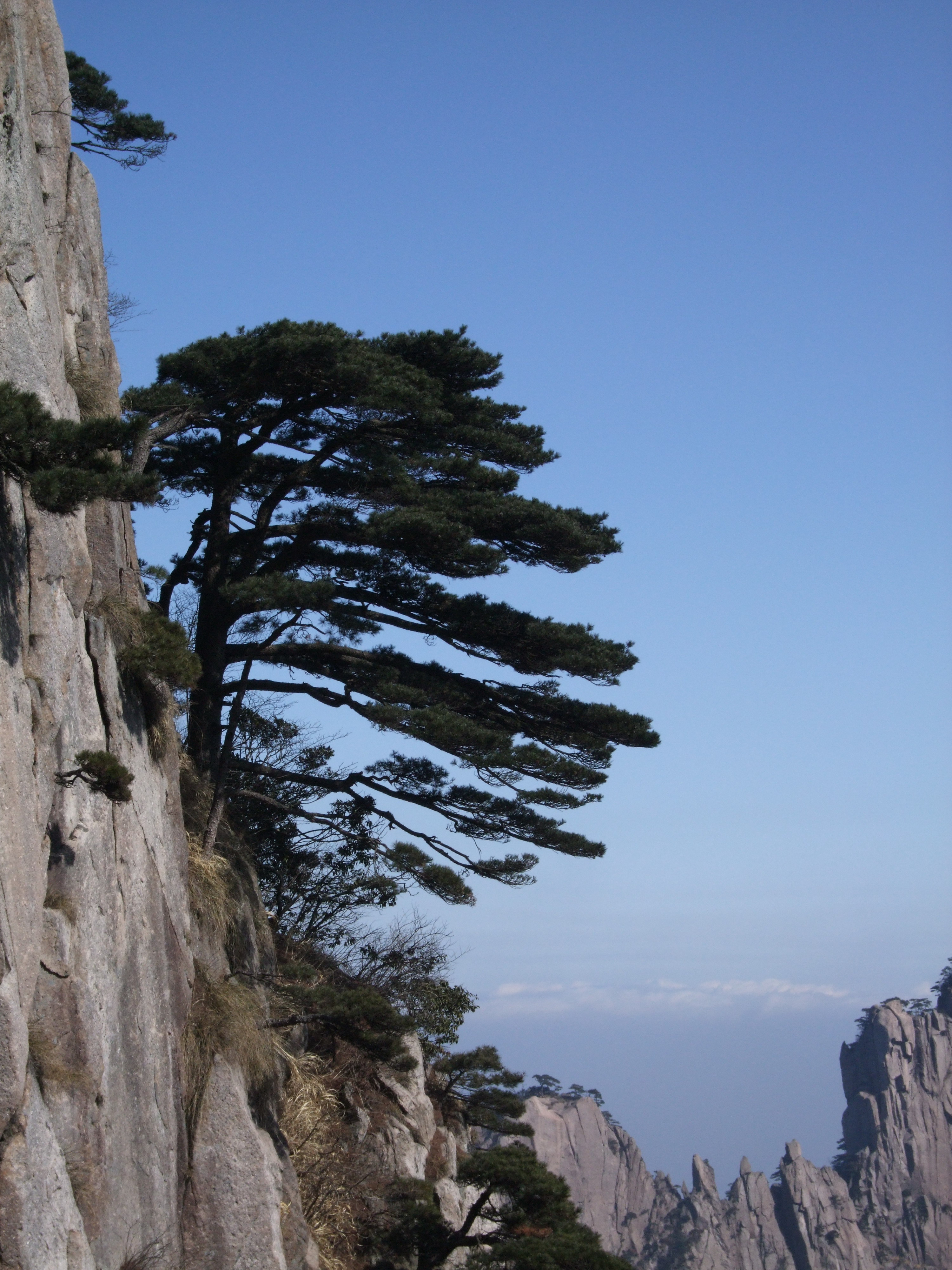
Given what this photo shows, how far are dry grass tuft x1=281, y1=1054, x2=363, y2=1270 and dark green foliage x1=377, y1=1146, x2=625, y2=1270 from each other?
53 cm

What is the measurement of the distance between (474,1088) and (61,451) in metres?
15.3

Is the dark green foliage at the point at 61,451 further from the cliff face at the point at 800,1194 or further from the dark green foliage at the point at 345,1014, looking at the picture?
the cliff face at the point at 800,1194

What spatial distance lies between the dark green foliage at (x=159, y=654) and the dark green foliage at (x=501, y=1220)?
6.31m

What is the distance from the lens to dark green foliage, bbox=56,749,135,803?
312 inches

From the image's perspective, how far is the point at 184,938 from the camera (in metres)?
10.4

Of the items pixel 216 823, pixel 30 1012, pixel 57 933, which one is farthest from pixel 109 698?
pixel 216 823

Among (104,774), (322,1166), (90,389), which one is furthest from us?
(322,1166)

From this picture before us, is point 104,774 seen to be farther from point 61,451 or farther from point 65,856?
point 61,451

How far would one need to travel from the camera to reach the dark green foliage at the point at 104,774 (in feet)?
26.0

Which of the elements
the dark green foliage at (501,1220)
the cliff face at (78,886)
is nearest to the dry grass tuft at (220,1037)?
the cliff face at (78,886)

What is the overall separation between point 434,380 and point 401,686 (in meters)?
4.11

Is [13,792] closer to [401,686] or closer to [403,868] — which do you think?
[401,686]

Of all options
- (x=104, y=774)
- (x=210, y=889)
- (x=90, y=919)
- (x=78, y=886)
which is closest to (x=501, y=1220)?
(x=210, y=889)

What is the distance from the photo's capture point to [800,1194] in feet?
263
